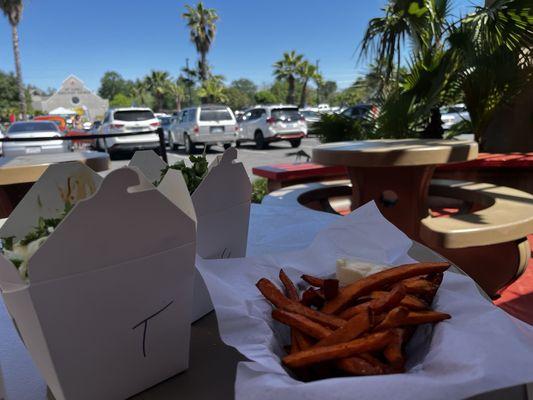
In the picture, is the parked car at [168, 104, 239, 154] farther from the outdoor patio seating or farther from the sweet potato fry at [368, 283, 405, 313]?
the sweet potato fry at [368, 283, 405, 313]

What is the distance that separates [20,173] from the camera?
2.23 m

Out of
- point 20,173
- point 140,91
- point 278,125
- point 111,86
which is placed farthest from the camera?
point 111,86

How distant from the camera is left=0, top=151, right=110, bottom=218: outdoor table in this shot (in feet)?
7.29

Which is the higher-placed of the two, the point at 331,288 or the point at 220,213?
the point at 220,213

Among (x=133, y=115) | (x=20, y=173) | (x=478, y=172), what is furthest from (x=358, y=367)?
(x=133, y=115)

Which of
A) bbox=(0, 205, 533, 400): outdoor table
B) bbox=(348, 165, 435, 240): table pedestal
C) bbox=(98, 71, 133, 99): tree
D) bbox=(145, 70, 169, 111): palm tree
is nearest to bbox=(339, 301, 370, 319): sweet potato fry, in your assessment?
bbox=(0, 205, 533, 400): outdoor table

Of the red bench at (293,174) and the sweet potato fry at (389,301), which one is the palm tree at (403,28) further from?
the sweet potato fry at (389,301)

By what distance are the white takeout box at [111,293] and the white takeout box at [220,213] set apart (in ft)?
0.41

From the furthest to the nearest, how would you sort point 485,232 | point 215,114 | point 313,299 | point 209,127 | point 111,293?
point 215,114 → point 209,127 → point 485,232 → point 313,299 → point 111,293

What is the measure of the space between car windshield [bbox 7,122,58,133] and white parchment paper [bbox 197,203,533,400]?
12.9 m

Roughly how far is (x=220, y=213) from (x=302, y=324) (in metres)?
0.24

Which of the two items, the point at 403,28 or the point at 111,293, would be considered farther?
the point at 403,28

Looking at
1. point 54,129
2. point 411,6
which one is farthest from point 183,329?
point 54,129

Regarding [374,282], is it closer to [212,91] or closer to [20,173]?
[20,173]
